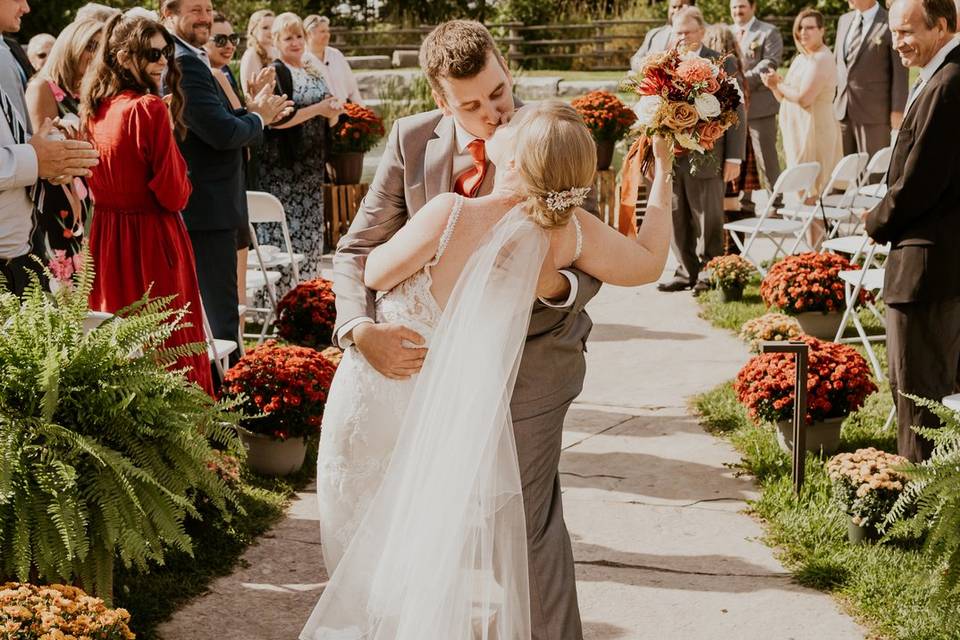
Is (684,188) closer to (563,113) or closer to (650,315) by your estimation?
(650,315)

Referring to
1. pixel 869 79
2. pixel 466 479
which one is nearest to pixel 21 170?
pixel 466 479

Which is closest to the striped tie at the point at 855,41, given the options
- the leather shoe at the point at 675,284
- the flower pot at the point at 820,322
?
the leather shoe at the point at 675,284

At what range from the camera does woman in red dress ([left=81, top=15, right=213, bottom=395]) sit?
5098 mm

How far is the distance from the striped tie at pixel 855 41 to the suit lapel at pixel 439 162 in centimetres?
811

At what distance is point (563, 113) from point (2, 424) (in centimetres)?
170

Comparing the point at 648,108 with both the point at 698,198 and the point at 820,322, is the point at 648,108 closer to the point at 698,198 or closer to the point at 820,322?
the point at 820,322

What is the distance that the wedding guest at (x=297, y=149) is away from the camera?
897 cm

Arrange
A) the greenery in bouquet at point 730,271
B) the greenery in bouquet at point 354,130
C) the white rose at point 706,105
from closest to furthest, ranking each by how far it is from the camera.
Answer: the white rose at point 706,105 → the greenery in bouquet at point 730,271 → the greenery in bouquet at point 354,130

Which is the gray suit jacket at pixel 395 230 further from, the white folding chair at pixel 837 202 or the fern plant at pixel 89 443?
the white folding chair at pixel 837 202

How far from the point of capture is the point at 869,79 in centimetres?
1052

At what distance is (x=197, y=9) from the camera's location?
6062 millimetres

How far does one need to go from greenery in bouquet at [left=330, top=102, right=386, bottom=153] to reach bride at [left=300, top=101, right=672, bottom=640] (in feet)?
23.7

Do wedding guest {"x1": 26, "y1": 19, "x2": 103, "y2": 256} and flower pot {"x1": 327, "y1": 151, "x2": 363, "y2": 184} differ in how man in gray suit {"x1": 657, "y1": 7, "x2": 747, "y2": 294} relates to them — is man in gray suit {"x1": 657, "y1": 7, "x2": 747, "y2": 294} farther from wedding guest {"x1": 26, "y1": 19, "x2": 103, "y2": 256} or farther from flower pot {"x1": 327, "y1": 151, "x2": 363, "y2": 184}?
wedding guest {"x1": 26, "y1": 19, "x2": 103, "y2": 256}

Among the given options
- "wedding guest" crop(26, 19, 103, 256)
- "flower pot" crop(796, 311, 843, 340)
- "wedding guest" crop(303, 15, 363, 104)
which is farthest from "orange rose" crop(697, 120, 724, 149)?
"wedding guest" crop(303, 15, 363, 104)
